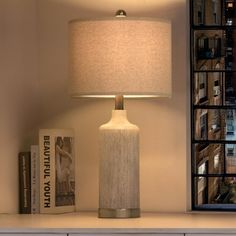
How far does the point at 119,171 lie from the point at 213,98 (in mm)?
592

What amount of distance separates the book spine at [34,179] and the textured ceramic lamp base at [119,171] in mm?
300

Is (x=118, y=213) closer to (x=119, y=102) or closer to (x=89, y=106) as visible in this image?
(x=119, y=102)

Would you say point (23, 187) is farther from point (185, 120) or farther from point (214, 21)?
point (214, 21)

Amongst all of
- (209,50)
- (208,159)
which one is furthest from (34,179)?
(209,50)

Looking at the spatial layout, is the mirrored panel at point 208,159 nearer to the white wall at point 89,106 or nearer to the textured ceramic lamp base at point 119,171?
the white wall at point 89,106

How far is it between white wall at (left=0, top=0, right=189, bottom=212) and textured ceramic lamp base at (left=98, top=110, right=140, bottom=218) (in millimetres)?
303

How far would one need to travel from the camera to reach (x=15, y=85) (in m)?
3.16

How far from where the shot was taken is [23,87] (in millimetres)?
3232

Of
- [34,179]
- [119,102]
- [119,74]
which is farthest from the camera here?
[34,179]

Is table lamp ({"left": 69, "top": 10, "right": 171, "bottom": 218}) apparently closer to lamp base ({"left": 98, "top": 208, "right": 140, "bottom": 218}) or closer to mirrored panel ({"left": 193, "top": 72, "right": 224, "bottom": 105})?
lamp base ({"left": 98, "top": 208, "right": 140, "bottom": 218})

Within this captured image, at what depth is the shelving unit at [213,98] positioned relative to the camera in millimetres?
3305

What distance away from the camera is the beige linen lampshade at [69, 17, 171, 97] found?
290cm

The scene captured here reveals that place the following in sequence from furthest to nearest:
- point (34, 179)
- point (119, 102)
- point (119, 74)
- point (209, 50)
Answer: point (209, 50)
point (34, 179)
point (119, 102)
point (119, 74)

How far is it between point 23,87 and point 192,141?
0.75m
